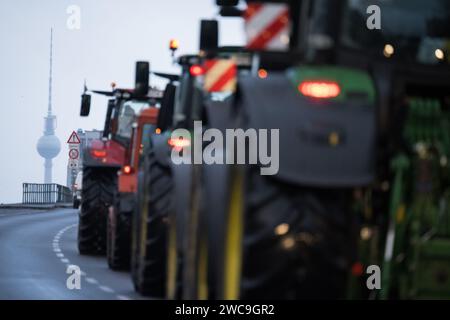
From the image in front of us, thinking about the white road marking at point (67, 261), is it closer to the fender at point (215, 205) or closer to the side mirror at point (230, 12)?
the fender at point (215, 205)

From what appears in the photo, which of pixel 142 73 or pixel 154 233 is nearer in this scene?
pixel 154 233

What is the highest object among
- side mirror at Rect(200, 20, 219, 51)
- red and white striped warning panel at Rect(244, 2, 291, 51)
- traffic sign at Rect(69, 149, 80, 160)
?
red and white striped warning panel at Rect(244, 2, 291, 51)

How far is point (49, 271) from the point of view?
1934 centimetres

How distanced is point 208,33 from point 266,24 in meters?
2.20

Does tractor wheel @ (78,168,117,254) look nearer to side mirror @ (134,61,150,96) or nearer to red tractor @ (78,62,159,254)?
A: red tractor @ (78,62,159,254)

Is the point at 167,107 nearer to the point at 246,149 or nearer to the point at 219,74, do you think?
the point at 219,74

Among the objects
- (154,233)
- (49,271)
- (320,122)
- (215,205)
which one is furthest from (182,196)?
(49,271)

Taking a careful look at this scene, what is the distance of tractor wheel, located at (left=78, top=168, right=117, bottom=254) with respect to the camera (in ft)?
79.1

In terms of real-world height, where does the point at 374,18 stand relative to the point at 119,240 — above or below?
above

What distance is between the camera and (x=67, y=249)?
86.8 feet

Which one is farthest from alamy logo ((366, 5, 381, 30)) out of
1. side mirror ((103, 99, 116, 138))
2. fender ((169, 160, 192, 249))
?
side mirror ((103, 99, 116, 138))

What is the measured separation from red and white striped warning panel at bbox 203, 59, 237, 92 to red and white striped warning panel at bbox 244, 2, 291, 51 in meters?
1.31

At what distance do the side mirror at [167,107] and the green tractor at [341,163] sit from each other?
7765 mm
